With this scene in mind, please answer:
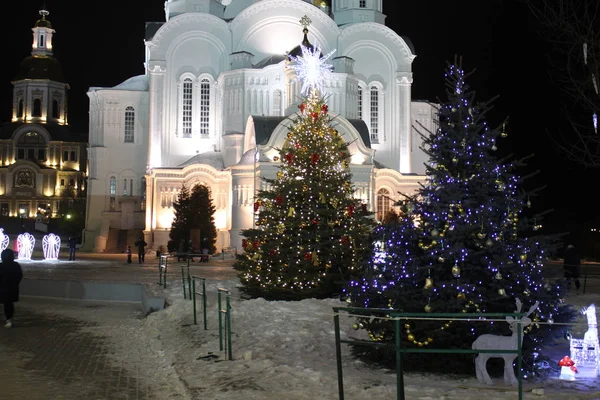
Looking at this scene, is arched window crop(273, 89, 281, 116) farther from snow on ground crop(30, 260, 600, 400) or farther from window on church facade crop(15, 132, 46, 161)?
window on church facade crop(15, 132, 46, 161)

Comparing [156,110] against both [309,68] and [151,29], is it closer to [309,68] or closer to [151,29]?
[151,29]

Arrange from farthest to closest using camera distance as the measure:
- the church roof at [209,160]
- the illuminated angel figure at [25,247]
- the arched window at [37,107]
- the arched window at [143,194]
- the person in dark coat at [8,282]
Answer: the arched window at [37,107] < the arched window at [143,194] < the church roof at [209,160] < the illuminated angel figure at [25,247] < the person in dark coat at [8,282]

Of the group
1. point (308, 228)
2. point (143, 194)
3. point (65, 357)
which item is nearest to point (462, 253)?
point (65, 357)

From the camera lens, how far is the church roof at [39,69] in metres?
93.1

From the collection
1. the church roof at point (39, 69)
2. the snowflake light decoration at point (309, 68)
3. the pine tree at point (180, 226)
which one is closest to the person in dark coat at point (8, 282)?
the snowflake light decoration at point (309, 68)

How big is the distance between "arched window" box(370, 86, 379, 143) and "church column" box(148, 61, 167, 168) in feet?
42.5

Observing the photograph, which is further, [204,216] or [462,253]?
[204,216]

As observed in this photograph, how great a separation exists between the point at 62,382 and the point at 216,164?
35746mm

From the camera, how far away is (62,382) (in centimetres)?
1005

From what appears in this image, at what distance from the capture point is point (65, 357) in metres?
11.9

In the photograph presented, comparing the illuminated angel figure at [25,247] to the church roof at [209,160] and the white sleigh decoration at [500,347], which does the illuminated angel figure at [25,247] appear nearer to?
the church roof at [209,160]

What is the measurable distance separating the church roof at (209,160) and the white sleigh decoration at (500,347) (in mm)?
36188

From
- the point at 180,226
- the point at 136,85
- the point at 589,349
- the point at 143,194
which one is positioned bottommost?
the point at 589,349

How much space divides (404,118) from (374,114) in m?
1.89
